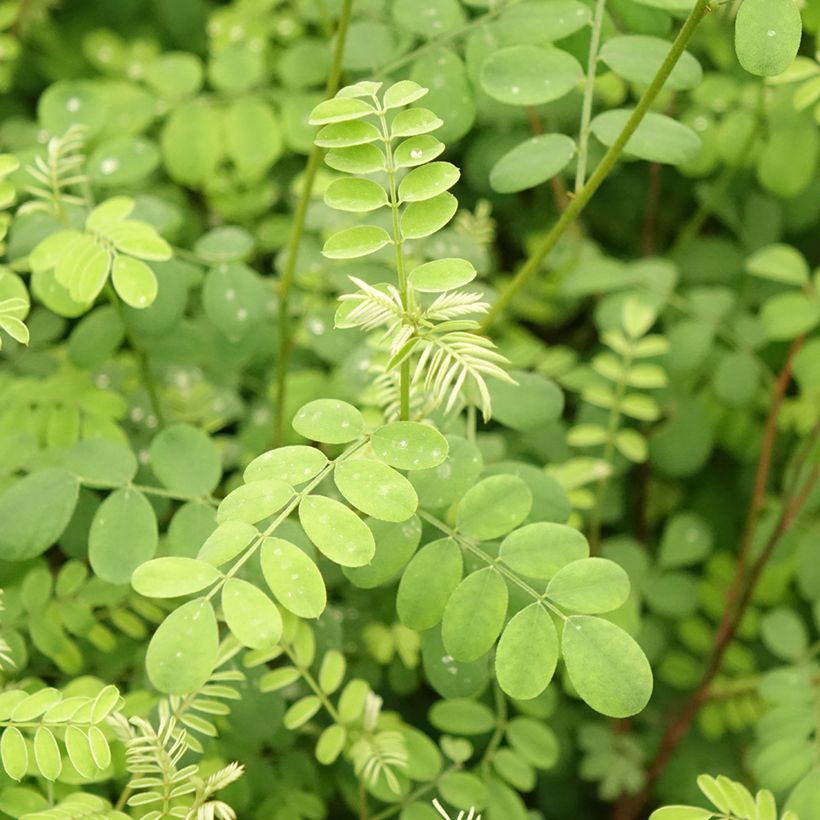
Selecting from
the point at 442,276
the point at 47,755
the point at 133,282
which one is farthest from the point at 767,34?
the point at 47,755

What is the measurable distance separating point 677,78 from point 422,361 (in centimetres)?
59

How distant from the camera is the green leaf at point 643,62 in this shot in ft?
3.80

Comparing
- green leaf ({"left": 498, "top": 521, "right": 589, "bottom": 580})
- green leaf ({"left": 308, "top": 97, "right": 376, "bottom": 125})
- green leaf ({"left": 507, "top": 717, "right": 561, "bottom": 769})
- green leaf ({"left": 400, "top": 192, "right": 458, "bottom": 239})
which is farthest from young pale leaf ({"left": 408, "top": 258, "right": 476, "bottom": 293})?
green leaf ({"left": 507, "top": 717, "right": 561, "bottom": 769})

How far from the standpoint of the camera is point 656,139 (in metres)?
1.15

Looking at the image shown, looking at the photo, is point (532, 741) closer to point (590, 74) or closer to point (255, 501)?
point (255, 501)

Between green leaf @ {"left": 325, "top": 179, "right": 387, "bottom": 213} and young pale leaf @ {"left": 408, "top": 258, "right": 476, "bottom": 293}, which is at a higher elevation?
green leaf @ {"left": 325, "top": 179, "right": 387, "bottom": 213}

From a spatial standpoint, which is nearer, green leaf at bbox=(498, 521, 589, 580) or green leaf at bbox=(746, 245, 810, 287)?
green leaf at bbox=(498, 521, 589, 580)

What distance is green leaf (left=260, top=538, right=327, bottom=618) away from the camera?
2.71ft

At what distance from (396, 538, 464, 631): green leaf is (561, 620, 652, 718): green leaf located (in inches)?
5.0

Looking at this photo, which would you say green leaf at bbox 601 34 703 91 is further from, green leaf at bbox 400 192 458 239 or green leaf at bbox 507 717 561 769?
green leaf at bbox 507 717 561 769

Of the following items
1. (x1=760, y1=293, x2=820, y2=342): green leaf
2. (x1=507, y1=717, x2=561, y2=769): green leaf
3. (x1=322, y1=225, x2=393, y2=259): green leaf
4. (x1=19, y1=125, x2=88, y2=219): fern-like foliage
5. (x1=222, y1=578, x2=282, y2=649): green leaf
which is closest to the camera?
(x1=222, y1=578, x2=282, y2=649): green leaf

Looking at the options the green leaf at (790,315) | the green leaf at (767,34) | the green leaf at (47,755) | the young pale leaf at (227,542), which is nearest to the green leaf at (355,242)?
the young pale leaf at (227,542)

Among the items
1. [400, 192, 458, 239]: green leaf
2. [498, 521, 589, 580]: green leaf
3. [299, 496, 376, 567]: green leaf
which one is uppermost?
[400, 192, 458, 239]: green leaf

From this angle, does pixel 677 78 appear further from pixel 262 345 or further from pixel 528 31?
pixel 262 345
